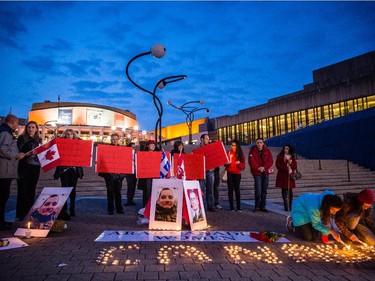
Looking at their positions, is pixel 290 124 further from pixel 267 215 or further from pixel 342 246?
pixel 342 246

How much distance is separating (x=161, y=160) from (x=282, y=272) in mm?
3631

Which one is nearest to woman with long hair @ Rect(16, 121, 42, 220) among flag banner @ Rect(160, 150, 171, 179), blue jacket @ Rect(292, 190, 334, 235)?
flag banner @ Rect(160, 150, 171, 179)

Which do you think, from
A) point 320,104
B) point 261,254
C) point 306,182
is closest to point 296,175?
point 261,254

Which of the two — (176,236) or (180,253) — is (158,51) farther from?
(180,253)

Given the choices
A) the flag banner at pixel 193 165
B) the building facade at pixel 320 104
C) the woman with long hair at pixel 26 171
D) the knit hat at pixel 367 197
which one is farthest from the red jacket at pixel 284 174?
the building facade at pixel 320 104

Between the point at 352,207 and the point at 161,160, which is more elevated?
the point at 161,160

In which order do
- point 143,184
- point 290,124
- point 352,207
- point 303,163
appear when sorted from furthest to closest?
point 290,124, point 303,163, point 143,184, point 352,207

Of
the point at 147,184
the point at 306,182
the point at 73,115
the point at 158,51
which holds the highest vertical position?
the point at 73,115

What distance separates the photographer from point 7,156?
4910mm

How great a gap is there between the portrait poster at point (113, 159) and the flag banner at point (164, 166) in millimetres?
701

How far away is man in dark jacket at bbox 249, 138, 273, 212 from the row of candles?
Result: 307 cm

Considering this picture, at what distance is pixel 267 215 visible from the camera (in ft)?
22.5

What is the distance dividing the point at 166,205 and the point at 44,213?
2074 millimetres

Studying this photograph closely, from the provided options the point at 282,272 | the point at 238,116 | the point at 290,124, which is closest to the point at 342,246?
the point at 282,272
